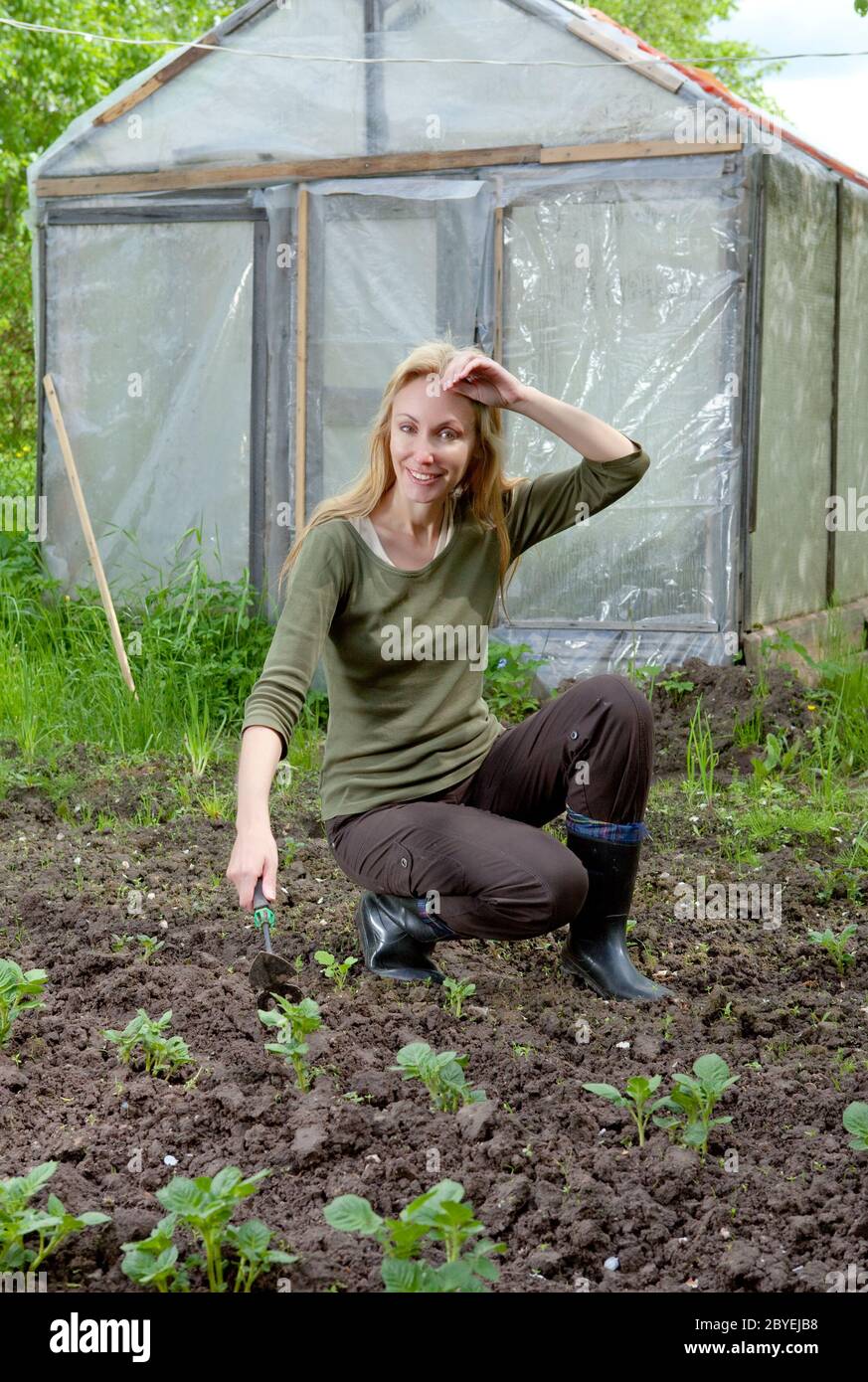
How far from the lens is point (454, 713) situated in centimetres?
328

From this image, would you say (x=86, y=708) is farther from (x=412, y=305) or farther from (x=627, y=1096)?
(x=627, y=1096)

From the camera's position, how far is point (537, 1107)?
2.62 m

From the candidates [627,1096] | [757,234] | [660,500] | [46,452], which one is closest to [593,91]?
[757,234]

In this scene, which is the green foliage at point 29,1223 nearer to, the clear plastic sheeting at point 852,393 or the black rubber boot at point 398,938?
the black rubber boot at point 398,938

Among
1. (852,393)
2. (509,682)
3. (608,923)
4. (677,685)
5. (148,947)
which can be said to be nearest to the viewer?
(608,923)

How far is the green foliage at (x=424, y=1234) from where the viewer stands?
1.84 m

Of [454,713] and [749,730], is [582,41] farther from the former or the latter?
[454,713]

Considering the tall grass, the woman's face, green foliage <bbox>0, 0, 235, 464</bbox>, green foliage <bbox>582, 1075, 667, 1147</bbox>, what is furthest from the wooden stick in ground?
green foliage <bbox>0, 0, 235, 464</bbox>

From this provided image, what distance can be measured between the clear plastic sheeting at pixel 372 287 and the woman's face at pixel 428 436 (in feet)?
11.7

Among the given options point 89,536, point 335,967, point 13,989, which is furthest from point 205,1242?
point 89,536

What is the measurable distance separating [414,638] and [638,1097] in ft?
3.68

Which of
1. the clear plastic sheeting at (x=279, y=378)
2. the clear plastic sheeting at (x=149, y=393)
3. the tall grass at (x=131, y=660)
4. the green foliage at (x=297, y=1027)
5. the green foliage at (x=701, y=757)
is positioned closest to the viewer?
the green foliage at (x=297, y=1027)

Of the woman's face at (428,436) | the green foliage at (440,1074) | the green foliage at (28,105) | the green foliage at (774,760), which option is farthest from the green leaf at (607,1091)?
the green foliage at (28,105)

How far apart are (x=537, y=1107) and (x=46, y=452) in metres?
5.69
